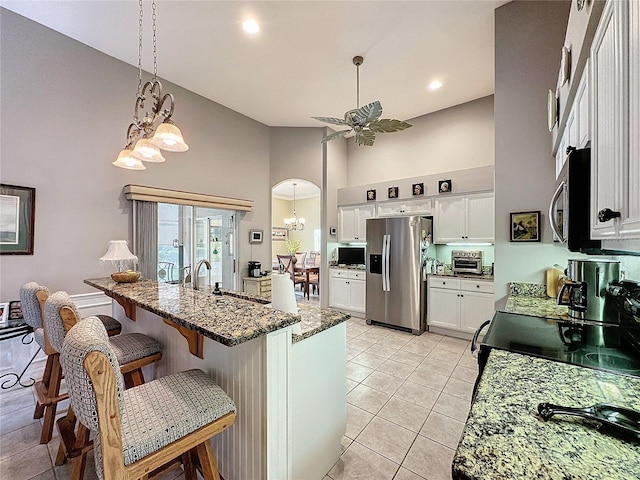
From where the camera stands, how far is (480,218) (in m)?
3.97

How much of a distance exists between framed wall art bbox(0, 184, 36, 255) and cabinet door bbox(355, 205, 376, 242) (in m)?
4.44

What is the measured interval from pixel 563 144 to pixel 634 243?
1512mm

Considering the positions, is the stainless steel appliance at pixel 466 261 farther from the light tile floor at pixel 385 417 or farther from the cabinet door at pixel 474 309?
the light tile floor at pixel 385 417

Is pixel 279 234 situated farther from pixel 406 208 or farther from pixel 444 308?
pixel 444 308

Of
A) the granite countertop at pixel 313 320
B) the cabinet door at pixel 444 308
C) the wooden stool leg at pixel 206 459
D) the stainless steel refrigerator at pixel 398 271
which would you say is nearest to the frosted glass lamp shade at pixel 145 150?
the granite countertop at pixel 313 320

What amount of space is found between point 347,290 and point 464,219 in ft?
7.73

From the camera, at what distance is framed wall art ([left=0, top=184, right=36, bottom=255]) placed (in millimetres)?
2578

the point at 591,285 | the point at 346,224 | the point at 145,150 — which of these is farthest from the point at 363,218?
the point at 145,150

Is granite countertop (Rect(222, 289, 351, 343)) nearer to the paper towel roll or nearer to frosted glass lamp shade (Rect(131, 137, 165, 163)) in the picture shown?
the paper towel roll

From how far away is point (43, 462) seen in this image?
1.73 m

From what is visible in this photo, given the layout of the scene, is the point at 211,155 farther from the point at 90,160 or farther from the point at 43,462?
the point at 43,462

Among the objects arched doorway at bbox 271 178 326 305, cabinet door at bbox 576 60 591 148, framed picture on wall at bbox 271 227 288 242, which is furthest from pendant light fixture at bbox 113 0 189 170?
framed picture on wall at bbox 271 227 288 242

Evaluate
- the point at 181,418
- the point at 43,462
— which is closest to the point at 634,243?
the point at 181,418

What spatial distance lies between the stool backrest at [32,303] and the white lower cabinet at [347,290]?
4086 millimetres
